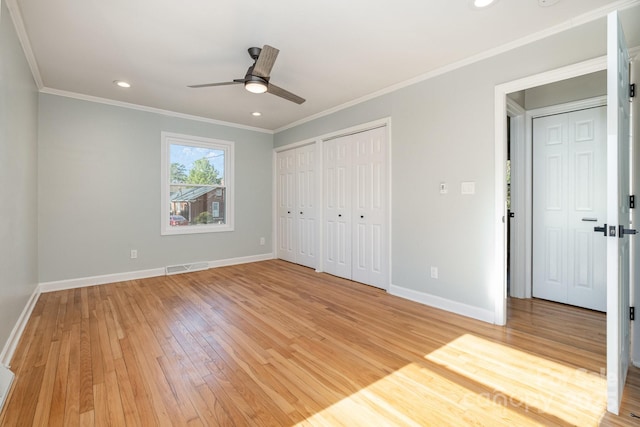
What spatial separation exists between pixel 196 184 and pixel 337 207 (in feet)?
7.93

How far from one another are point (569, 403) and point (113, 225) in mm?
5050

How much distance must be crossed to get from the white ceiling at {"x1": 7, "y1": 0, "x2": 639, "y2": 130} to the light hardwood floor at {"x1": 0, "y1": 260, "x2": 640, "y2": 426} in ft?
8.28

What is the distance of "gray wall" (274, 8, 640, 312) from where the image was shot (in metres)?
2.50

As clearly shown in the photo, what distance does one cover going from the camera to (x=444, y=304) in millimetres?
3045

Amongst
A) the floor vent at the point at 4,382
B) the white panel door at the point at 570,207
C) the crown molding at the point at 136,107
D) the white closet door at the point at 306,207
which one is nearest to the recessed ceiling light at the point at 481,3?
the white panel door at the point at 570,207

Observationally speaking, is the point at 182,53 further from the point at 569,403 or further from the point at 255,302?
the point at 569,403

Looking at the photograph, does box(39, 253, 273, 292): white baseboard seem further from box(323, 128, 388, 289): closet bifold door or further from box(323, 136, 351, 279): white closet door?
box(323, 128, 388, 289): closet bifold door

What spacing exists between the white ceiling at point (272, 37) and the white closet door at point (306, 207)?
5.12ft

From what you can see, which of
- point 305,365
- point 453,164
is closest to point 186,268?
point 305,365

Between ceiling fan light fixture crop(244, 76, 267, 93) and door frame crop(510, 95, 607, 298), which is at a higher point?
ceiling fan light fixture crop(244, 76, 267, 93)

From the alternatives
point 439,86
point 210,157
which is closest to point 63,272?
point 210,157

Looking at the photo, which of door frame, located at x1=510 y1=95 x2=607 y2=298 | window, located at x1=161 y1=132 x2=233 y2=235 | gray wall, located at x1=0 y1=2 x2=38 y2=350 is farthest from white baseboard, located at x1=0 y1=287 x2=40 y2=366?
door frame, located at x1=510 y1=95 x2=607 y2=298

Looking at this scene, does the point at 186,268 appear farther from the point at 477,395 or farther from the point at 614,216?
the point at 614,216

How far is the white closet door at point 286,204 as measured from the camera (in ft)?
17.7
